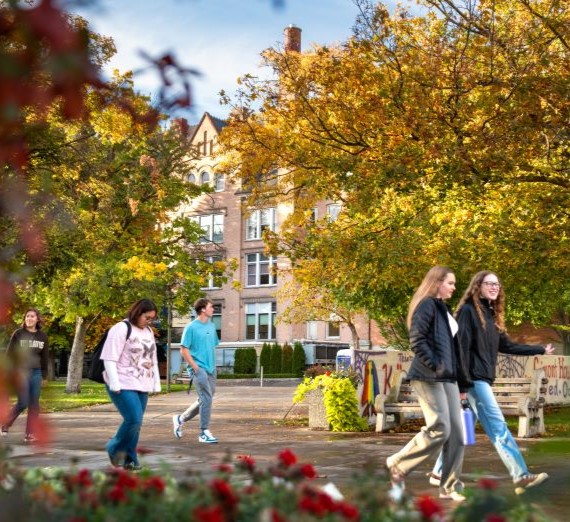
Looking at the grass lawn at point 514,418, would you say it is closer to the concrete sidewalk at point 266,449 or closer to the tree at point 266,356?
the concrete sidewalk at point 266,449

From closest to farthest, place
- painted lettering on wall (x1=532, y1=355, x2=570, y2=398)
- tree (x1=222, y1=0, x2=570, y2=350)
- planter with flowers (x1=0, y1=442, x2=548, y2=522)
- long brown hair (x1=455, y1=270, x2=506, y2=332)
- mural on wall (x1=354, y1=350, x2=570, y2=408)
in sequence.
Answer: planter with flowers (x1=0, y1=442, x2=548, y2=522) → long brown hair (x1=455, y1=270, x2=506, y2=332) → tree (x1=222, y1=0, x2=570, y2=350) → mural on wall (x1=354, y1=350, x2=570, y2=408) → painted lettering on wall (x1=532, y1=355, x2=570, y2=398)

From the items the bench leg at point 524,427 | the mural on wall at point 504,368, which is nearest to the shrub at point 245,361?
the mural on wall at point 504,368

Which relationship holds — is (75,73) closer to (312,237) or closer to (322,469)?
(322,469)

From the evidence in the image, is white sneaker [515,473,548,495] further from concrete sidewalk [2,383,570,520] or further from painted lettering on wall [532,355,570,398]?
painted lettering on wall [532,355,570,398]

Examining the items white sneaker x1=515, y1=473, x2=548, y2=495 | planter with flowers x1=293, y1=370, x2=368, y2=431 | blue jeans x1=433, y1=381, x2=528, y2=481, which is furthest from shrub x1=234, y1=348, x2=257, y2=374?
white sneaker x1=515, y1=473, x2=548, y2=495

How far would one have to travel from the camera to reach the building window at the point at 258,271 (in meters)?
65.2

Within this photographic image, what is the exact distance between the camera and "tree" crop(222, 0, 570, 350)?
1462cm

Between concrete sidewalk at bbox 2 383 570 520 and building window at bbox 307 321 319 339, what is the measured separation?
1682 inches

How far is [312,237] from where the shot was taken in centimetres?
1944

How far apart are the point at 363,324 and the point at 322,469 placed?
49.3 metres

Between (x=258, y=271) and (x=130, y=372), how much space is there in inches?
2214

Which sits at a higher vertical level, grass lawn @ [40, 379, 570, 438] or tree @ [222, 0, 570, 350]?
tree @ [222, 0, 570, 350]

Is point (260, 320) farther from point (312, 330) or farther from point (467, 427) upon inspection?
point (467, 427)

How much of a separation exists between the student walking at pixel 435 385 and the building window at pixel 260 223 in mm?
56979
